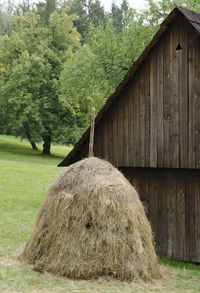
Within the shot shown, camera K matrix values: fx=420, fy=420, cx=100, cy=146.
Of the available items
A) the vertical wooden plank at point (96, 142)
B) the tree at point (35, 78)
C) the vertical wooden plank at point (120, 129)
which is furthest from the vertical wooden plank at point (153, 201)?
the tree at point (35, 78)

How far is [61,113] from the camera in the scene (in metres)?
41.1

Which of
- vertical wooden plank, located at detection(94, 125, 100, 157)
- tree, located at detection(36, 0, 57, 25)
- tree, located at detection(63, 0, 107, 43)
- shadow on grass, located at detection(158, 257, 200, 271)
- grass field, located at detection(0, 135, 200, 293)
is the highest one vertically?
tree, located at detection(63, 0, 107, 43)

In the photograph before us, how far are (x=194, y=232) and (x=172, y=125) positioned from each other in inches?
117

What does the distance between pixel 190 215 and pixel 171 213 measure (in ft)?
1.94

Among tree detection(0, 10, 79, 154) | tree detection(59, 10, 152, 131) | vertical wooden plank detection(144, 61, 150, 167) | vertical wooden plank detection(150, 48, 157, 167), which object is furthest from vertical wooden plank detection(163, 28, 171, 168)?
tree detection(0, 10, 79, 154)

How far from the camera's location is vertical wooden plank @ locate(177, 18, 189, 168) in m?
10.9

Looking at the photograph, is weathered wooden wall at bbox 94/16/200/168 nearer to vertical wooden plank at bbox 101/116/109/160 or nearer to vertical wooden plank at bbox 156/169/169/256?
vertical wooden plank at bbox 101/116/109/160

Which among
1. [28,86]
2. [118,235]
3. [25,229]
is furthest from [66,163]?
[28,86]

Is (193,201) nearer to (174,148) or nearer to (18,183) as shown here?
(174,148)

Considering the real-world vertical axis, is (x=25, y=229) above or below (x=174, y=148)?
below

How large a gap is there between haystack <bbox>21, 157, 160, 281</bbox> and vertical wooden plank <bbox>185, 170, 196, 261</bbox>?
2592 mm

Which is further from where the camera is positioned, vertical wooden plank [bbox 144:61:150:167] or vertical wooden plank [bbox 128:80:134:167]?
vertical wooden plank [bbox 128:80:134:167]

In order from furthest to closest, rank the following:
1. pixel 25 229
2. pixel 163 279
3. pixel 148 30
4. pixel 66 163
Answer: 1. pixel 148 30
2. pixel 25 229
3. pixel 66 163
4. pixel 163 279

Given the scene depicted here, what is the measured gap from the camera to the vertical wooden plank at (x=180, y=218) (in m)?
11.6
